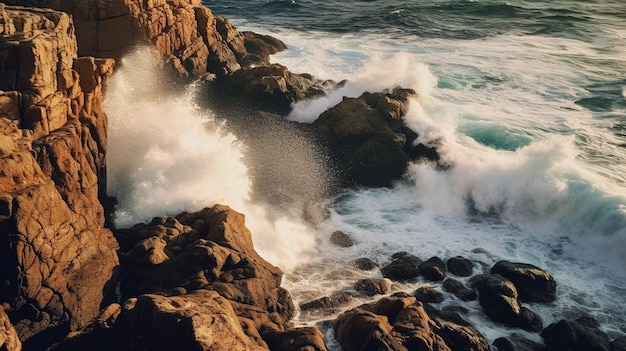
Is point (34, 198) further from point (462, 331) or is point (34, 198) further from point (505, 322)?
point (505, 322)

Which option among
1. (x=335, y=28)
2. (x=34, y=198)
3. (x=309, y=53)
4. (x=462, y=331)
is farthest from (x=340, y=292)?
(x=335, y=28)

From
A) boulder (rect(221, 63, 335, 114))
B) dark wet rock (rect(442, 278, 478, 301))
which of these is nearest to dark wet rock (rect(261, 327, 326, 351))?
dark wet rock (rect(442, 278, 478, 301))

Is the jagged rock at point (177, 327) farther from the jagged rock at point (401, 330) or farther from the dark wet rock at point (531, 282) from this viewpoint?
the dark wet rock at point (531, 282)

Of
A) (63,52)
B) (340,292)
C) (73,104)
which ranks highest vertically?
(63,52)

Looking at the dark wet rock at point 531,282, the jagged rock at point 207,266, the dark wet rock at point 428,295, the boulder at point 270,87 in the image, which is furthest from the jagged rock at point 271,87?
the dark wet rock at point 531,282

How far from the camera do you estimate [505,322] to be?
18.3 m

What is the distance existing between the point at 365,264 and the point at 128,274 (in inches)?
342

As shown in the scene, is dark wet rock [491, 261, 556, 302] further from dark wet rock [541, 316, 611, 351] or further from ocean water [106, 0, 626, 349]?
dark wet rock [541, 316, 611, 351]

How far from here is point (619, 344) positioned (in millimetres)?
17219

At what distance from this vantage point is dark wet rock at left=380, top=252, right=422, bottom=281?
20.4 m

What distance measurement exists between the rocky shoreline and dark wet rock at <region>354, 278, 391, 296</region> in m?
0.05

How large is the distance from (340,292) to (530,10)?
152ft

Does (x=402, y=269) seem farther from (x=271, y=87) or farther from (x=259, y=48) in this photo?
(x=259, y=48)

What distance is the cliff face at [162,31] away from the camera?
1088 inches
